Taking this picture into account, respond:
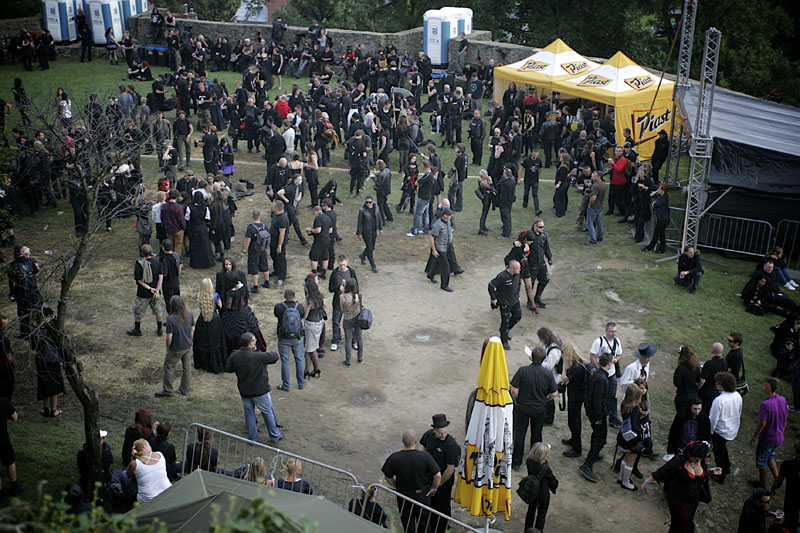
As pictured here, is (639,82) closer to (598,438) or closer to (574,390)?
(574,390)

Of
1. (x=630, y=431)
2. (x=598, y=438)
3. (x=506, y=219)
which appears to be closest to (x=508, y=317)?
(x=598, y=438)

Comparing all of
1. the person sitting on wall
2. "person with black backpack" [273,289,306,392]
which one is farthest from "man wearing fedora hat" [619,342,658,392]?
the person sitting on wall

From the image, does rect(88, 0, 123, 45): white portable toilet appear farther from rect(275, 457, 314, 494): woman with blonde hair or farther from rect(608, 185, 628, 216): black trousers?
rect(275, 457, 314, 494): woman with blonde hair

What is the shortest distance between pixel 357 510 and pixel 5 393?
520 cm

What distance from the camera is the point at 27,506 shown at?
164 inches

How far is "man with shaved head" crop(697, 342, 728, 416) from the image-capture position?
405 inches

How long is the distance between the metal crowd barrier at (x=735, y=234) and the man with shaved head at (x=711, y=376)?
6.67 m

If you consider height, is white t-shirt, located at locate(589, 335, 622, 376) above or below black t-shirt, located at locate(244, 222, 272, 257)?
below

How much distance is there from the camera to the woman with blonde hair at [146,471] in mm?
7988

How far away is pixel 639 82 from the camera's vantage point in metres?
21.9

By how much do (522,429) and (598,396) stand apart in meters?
1.02

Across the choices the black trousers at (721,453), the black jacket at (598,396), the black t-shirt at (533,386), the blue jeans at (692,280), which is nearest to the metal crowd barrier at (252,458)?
the black t-shirt at (533,386)

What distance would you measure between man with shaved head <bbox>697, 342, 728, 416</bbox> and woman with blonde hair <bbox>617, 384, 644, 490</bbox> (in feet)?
4.32

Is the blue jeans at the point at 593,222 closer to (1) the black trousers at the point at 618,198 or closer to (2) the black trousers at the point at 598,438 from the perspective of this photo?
(1) the black trousers at the point at 618,198
